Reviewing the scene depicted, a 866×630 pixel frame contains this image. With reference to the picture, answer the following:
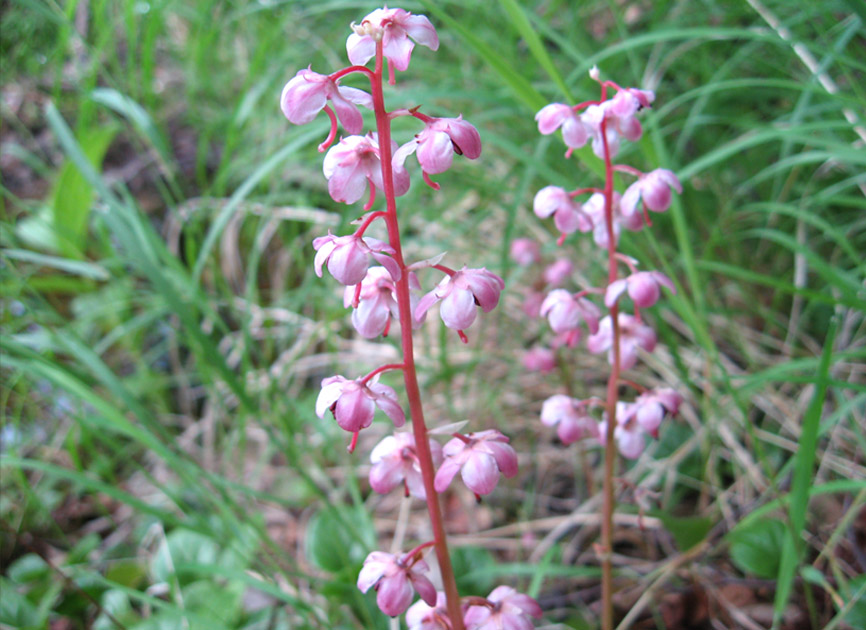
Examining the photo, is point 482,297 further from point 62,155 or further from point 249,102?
point 62,155

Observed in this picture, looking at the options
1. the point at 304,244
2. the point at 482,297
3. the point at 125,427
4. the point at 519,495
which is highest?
the point at 482,297

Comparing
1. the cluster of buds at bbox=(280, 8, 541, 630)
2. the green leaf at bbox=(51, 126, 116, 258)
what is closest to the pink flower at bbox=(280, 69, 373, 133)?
the cluster of buds at bbox=(280, 8, 541, 630)

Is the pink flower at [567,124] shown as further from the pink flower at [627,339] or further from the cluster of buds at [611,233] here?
the pink flower at [627,339]

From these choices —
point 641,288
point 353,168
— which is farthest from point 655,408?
point 353,168

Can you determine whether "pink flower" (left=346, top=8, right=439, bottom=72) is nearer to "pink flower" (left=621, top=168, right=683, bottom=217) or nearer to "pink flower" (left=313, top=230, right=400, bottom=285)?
"pink flower" (left=313, top=230, right=400, bottom=285)

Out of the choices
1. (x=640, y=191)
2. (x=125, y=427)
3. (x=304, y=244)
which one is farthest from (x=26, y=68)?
(x=640, y=191)

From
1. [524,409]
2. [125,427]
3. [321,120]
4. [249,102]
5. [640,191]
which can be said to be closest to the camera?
[640,191]
